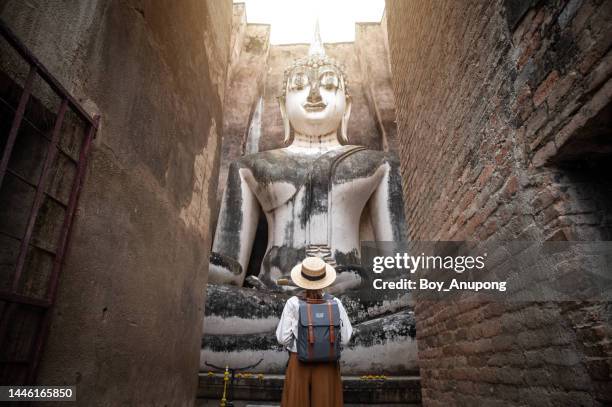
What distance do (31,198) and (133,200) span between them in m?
0.59

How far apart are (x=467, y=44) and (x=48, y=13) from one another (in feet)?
7.15

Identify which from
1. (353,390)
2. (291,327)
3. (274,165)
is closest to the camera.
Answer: (291,327)

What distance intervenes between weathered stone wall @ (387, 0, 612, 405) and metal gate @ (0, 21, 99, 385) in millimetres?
1818

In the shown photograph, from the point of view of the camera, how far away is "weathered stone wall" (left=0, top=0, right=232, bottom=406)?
1.68 meters

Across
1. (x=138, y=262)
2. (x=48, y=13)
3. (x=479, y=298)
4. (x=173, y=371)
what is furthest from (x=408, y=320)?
(x=48, y=13)

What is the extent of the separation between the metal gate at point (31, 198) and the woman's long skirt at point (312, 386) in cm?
148

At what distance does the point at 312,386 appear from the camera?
260cm

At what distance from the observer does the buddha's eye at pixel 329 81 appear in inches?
286

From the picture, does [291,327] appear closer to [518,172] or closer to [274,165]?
[518,172]

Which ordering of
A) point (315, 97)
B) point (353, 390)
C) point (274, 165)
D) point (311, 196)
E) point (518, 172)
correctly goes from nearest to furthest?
point (518, 172) → point (353, 390) → point (311, 196) → point (274, 165) → point (315, 97)

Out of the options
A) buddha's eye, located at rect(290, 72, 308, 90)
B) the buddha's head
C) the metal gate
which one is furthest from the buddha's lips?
the metal gate

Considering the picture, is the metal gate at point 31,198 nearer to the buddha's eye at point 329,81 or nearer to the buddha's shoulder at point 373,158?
the buddha's shoulder at point 373,158

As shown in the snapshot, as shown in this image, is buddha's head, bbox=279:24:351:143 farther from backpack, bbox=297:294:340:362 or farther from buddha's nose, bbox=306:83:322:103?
backpack, bbox=297:294:340:362

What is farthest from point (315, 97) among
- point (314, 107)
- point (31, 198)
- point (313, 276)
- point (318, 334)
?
point (31, 198)
